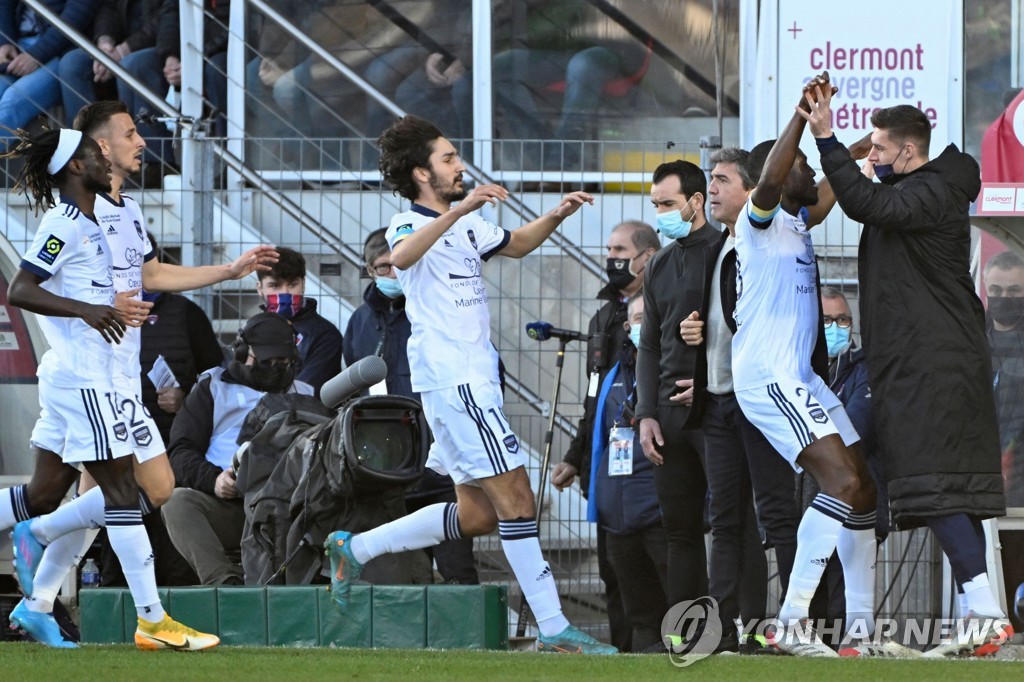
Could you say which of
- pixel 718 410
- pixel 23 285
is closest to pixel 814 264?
pixel 718 410

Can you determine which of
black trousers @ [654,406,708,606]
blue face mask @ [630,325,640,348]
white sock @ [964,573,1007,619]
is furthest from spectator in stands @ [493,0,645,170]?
white sock @ [964,573,1007,619]

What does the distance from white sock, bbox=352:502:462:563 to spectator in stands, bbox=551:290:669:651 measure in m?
1.11

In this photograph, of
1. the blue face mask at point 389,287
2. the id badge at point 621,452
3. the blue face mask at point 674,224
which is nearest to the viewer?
the blue face mask at point 674,224

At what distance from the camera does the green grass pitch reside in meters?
6.04

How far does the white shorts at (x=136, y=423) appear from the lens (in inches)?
290

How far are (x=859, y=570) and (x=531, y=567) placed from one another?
134 cm

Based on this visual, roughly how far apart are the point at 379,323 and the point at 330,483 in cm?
129

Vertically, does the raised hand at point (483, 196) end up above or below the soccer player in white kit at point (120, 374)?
above

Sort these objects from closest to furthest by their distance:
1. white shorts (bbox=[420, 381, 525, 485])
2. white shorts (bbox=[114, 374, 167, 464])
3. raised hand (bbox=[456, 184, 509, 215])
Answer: raised hand (bbox=[456, 184, 509, 215]) < white shorts (bbox=[114, 374, 167, 464]) < white shorts (bbox=[420, 381, 525, 485])

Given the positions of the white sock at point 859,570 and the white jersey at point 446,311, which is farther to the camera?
the white jersey at point 446,311

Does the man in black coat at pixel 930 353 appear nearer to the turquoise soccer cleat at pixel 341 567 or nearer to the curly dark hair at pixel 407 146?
the curly dark hair at pixel 407 146

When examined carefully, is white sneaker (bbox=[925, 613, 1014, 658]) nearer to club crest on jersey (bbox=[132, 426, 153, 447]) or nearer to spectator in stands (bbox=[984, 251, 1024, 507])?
spectator in stands (bbox=[984, 251, 1024, 507])

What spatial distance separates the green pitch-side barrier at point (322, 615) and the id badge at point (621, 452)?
3.68 ft

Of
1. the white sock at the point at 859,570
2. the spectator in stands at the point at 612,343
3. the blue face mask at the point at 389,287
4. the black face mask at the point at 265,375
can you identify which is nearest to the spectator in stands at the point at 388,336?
the blue face mask at the point at 389,287
